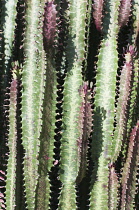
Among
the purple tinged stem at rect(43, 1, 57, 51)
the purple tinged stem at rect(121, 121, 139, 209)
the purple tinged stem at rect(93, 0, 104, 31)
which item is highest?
the purple tinged stem at rect(93, 0, 104, 31)

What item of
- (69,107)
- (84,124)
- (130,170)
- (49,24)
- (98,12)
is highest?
(98,12)

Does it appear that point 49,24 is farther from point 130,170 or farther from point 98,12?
point 130,170

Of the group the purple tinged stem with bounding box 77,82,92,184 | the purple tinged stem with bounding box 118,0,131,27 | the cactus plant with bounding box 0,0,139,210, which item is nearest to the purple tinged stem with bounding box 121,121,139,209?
the cactus plant with bounding box 0,0,139,210

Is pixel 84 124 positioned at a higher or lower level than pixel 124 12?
lower

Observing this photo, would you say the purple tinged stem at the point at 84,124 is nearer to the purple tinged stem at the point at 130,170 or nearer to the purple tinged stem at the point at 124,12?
the purple tinged stem at the point at 130,170

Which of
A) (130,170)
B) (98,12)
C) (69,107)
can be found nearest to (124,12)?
(98,12)

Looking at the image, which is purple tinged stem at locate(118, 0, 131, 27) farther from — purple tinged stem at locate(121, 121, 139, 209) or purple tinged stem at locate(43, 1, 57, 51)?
purple tinged stem at locate(121, 121, 139, 209)

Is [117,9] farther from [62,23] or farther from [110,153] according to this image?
[110,153]

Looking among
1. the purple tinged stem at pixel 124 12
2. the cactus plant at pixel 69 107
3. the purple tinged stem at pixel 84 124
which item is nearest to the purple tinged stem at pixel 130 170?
the cactus plant at pixel 69 107
